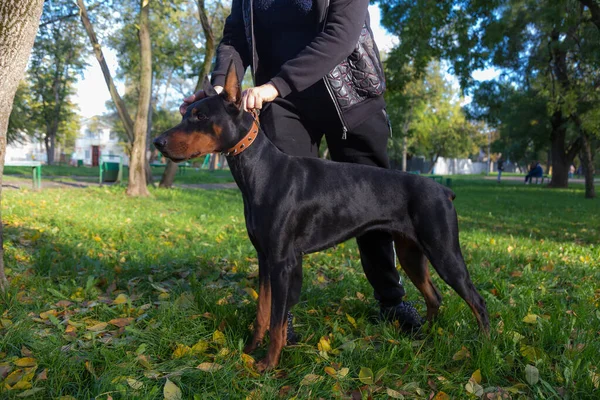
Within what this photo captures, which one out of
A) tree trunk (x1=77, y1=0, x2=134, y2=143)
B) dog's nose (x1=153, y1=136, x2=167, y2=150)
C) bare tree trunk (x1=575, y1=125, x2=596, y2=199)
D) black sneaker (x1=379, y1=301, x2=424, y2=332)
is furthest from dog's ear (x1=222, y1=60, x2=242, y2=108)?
bare tree trunk (x1=575, y1=125, x2=596, y2=199)

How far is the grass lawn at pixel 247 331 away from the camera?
8.25 ft

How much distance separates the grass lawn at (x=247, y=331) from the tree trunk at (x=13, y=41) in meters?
0.90

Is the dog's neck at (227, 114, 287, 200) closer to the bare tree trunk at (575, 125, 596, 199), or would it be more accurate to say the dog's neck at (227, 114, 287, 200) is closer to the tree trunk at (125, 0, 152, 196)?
the tree trunk at (125, 0, 152, 196)

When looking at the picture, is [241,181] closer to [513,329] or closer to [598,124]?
[513,329]

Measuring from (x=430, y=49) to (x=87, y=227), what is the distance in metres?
11.3

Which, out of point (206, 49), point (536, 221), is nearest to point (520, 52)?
point (536, 221)

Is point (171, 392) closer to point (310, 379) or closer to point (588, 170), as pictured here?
point (310, 379)

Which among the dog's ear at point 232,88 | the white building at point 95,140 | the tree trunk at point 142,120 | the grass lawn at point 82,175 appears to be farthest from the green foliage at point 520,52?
the white building at point 95,140

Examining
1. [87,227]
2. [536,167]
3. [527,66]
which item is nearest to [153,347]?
[87,227]

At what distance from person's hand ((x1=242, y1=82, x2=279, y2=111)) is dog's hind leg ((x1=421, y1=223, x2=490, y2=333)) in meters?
1.37

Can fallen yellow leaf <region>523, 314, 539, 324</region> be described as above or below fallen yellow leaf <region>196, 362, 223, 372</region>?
above

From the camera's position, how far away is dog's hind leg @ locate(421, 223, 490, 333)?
2.94m

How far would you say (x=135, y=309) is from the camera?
3568 millimetres

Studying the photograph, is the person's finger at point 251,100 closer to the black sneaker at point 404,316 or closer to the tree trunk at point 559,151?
the black sneaker at point 404,316
